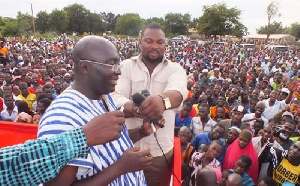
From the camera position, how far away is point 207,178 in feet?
9.61

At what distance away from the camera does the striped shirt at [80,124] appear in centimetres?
113

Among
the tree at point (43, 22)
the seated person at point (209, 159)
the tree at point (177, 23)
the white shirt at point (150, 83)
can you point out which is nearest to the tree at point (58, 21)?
the tree at point (43, 22)

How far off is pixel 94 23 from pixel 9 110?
57.9 meters

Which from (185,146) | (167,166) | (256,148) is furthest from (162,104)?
(256,148)

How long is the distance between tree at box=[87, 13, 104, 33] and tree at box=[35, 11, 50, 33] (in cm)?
957

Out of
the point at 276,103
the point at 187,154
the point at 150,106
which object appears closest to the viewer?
the point at 150,106

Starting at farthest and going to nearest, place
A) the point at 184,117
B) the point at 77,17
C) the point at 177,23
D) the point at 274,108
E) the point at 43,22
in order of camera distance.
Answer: the point at 77,17 → the point at 177,23 → the point at 43,22 → the point at 274,108 → the point at 184,117

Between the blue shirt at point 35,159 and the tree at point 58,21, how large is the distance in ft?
176

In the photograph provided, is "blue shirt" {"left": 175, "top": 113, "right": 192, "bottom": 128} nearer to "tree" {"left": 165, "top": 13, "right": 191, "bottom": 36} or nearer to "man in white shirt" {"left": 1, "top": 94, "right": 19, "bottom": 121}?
"man in white shirt" {"left": 1, "top": 94, "right": 19, "bottom": 121}

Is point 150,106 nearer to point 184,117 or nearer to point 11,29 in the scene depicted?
point 184,117

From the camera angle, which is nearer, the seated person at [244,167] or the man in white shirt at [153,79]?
the man in white shirt at [153,79]

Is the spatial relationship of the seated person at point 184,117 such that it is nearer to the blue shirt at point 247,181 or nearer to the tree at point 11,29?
the blue shirt at point 247,181

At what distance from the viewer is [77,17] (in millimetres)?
60000

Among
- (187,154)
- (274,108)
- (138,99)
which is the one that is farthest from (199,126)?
(138,99)
